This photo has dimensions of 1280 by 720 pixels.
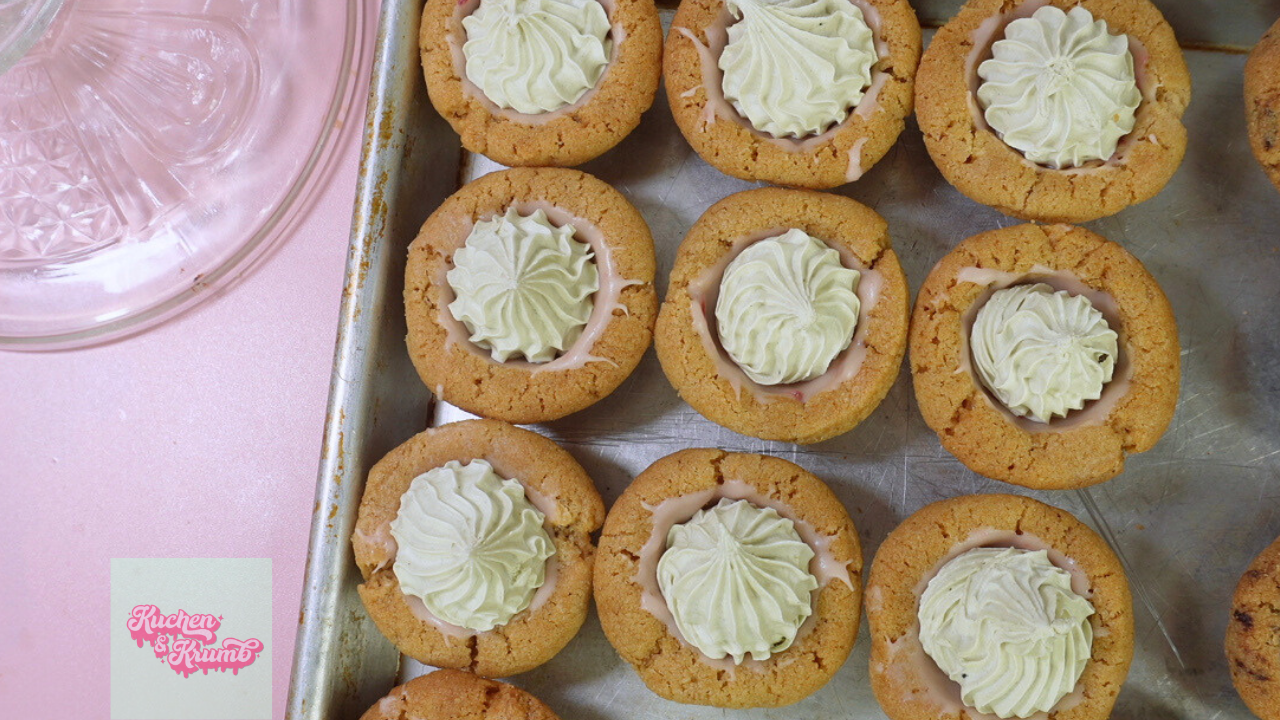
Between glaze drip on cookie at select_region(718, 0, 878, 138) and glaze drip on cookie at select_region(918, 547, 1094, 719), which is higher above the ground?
glaze drip on cookie at select_region(718, 0, 878, 138)

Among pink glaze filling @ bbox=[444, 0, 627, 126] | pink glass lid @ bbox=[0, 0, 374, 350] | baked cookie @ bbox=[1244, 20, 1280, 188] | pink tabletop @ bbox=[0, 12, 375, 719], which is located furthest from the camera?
pink tabletop @ bbox=[0, 12, 375, 719]

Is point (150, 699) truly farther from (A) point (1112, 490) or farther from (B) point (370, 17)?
(A) point (1112, 490)

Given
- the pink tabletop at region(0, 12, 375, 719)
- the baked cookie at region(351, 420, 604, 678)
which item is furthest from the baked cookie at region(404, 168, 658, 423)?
the pink tabletop at region(0, 12, 375, 719)

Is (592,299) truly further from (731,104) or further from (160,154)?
(160,154)

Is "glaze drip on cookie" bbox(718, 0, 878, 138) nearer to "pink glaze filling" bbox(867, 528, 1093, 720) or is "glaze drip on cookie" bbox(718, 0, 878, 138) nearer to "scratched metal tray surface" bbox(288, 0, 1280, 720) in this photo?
"scratched metal tray surface" bbox(288, 0, 1280, 720)

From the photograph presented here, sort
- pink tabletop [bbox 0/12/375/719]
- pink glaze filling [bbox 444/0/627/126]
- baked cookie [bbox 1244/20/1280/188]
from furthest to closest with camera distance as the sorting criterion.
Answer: pink tabletop [bbox 0/12/375/719], pink glaze filling [bbox 444/0/627/126], baked cookie [bbox 1244/20/1280/188]

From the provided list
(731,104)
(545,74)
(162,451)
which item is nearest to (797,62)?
(731,104)

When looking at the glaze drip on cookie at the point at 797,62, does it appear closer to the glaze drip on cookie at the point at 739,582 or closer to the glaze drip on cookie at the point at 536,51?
the glaze drip on cookie at the point at 536,51

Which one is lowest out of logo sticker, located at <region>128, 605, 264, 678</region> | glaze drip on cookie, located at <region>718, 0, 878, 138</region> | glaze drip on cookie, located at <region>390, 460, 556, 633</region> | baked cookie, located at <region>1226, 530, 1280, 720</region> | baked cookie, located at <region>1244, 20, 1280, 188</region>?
logo sticker, located at <region>128, 605, 264, 678</region>
